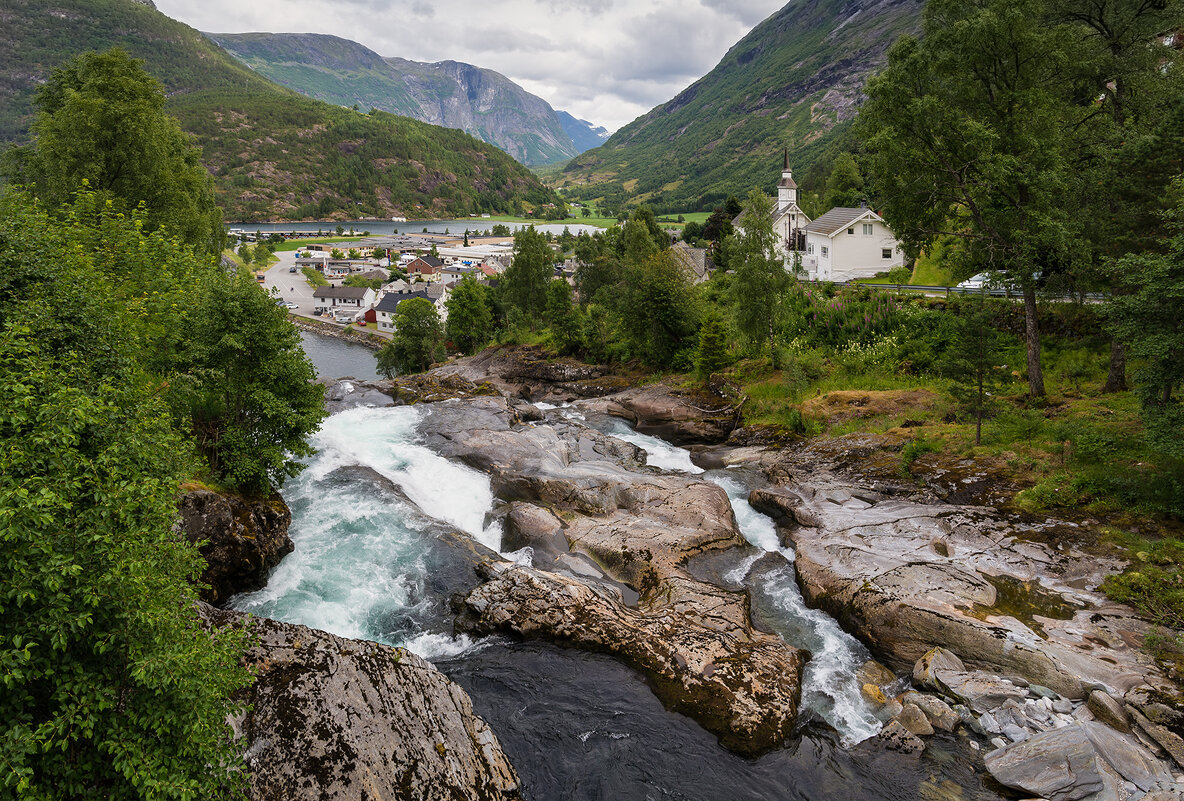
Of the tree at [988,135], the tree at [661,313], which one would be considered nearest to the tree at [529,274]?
the tree at [661,313]

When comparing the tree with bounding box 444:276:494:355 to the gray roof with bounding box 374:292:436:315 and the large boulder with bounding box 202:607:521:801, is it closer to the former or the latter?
the gray roof with bounding box 374:292:436:315

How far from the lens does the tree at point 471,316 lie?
7556cm

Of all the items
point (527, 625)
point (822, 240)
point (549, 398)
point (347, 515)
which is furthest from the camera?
point (822, 240)

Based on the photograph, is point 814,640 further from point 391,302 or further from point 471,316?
point 391,302

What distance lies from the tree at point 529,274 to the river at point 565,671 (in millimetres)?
45743

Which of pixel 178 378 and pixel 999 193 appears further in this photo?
pixel 999 193

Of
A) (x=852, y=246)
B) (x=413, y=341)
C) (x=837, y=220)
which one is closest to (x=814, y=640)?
(x=852, y=246)

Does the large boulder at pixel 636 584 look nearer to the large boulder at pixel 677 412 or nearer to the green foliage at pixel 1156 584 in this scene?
the large boulder at pixel 677 412

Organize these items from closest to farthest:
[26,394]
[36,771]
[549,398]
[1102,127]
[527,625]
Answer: [36,771]
[26,394]
[527,625]
[1102,127]
[549,398]

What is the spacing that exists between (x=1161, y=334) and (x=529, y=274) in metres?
58.3

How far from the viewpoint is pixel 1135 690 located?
41.7ft

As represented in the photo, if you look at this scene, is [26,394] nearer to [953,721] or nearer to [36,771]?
[36,771]

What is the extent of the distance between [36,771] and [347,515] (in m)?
15.7

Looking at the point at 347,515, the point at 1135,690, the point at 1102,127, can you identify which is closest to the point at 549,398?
the point at 347,515
